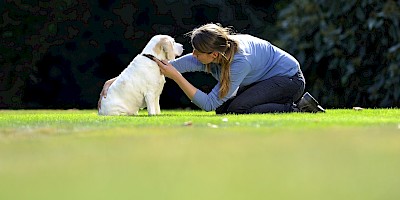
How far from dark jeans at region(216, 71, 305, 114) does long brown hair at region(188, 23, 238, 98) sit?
1.47 feet

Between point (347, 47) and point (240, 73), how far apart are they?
11.0ft

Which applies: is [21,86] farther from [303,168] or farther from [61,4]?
[303,168]

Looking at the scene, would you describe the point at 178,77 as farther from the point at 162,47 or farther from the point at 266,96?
the point at 266,96

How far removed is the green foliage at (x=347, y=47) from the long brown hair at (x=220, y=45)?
315cm

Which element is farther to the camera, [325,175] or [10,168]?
[10,168]

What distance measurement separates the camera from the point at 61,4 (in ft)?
30.9

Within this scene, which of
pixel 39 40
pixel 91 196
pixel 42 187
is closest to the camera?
pixel 91 196

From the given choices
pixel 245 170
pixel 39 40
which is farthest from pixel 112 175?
pixel 39 40

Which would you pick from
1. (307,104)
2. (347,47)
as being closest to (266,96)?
(307,104)

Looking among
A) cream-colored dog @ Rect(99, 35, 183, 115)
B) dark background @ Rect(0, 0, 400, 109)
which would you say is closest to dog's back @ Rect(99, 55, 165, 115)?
cream-colored dog @ Rect(99, 35, 183, 115)

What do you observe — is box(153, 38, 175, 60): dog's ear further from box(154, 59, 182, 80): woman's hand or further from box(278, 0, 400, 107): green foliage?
box(278, 0, 400, 107): green foliage

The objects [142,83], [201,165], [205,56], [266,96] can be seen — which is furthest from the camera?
[266,96]

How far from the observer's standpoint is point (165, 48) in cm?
584

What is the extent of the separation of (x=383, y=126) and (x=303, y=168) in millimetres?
2214
